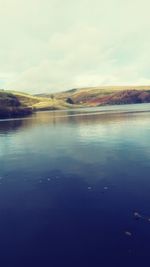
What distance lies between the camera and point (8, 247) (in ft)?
77.8

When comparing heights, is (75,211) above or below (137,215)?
below

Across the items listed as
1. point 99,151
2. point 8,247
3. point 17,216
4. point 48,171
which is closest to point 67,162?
point 48,171

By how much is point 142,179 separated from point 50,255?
2090 centimetres

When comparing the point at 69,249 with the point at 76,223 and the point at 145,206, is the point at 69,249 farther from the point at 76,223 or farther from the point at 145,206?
the point at 145,206

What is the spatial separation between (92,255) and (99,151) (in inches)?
1595

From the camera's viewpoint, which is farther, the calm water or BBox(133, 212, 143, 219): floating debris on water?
BBox(133, 212, 143, 219): floating debris on water

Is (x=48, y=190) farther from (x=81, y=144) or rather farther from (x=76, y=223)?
(x=81, y=144)

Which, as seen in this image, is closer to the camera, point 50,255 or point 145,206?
point 50,255

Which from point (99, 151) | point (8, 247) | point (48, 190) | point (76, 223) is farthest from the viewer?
point (99, 151)

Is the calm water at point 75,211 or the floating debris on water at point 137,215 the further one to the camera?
the floating debris on water at point 137,215

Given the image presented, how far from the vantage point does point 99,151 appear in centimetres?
6194

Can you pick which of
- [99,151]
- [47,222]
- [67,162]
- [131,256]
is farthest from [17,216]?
[99,151]

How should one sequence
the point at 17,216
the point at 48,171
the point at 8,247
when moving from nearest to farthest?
1. the point at 8,247
2. the point at 17,216
3. the point at 48,171

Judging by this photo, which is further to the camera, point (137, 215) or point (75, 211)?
point (75, 211)
